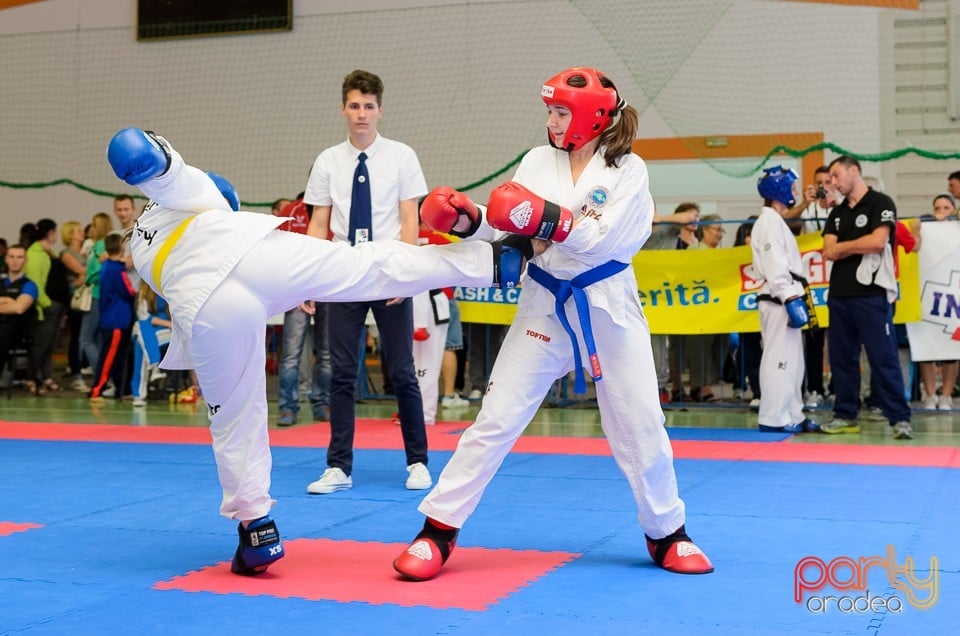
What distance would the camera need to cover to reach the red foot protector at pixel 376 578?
3.21m

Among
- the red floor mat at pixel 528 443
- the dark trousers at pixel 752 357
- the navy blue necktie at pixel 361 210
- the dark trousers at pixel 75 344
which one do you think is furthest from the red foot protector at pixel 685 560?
the dark trousers at pixel 75 344

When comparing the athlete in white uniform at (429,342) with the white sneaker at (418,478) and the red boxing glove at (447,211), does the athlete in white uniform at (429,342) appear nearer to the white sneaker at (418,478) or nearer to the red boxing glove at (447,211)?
the white sneaker at (418,478)

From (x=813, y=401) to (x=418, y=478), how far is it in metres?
4.78

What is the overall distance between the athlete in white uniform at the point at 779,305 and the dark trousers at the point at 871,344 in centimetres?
24

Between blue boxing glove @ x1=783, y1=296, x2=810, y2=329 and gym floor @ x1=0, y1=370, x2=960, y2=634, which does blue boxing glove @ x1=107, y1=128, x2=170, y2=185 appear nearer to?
gym floor @ x1=0, y1=370, x2=960, y2=634

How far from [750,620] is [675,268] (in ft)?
20.2

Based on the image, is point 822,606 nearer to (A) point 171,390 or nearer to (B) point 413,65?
(A) point 171,390

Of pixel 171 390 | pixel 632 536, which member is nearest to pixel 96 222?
pixel 171 390

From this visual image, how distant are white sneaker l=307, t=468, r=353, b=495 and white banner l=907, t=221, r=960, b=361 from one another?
5.12 m

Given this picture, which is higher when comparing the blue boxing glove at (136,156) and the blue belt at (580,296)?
the blue boxing glove at (136,156)

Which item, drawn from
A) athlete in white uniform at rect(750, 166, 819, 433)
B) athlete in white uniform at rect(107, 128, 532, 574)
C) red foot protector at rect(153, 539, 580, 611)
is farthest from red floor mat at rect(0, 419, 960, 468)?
athlete in white uniform at rect(107, 128, 532, 574)

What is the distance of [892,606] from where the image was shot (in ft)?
9.94

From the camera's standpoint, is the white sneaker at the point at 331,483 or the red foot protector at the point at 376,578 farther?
the white sneaker at the point at 331,483

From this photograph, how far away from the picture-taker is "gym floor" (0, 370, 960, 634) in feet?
9.75
